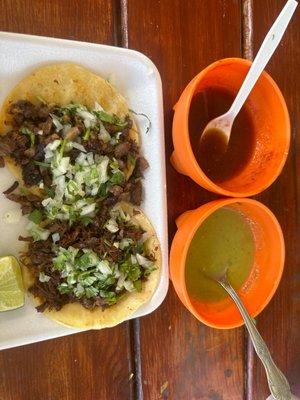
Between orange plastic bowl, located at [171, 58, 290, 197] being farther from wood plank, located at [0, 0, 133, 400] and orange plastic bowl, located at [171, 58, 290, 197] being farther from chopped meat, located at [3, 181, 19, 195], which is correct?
chopped meat, located at [3, 181, 19, 195]

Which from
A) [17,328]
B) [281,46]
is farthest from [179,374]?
[281,46]

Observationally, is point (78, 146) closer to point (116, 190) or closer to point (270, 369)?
point (116, 190)

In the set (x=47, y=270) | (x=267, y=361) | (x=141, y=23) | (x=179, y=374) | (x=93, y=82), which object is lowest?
(x=179, y=374)

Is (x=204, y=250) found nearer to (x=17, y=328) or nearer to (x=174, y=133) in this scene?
(x=174, y=133)

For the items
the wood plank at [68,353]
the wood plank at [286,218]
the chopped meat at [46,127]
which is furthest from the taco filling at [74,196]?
the wood plank at [286,218]

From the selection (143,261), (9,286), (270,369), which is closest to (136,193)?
(143,261)

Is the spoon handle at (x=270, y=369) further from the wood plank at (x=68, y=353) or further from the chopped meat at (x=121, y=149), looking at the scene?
the chopped meat at (x=121, y=149)
